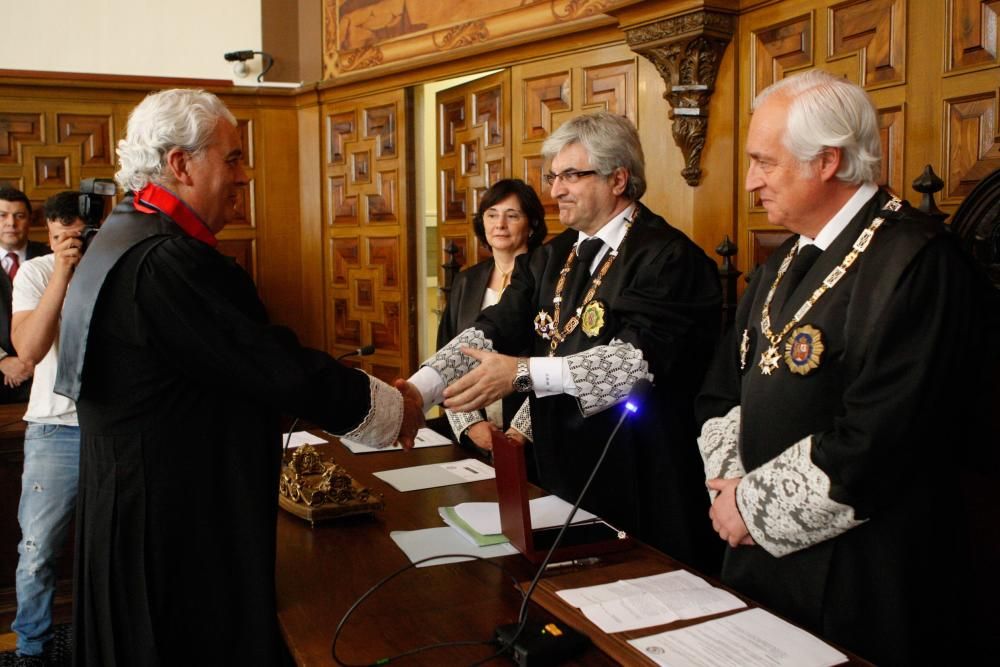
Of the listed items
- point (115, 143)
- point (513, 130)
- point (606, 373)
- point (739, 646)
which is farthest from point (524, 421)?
point (115, 143)

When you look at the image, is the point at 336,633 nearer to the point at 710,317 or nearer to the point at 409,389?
the point at 409,389

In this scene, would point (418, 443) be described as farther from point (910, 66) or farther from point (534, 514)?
point (910, 66)

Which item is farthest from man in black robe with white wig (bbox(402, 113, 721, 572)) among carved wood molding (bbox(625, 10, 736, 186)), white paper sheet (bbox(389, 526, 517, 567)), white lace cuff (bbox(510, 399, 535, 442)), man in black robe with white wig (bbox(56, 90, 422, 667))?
carved wood molding (bbox(625, 10, 736, 186))

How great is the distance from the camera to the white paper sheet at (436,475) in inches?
98.2

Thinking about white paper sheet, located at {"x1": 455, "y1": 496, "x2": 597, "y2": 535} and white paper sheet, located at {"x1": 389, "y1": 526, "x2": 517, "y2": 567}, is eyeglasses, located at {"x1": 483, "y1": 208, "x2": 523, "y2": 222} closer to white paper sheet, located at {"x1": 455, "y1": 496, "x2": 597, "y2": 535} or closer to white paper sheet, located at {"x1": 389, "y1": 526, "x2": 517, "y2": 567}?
white paper sheet, located at {"x1": 455, "y1": 496, "x2": 597, "y2": 535}

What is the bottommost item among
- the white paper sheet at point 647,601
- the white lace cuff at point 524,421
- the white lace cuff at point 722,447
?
the white paper sheet at point 647,601

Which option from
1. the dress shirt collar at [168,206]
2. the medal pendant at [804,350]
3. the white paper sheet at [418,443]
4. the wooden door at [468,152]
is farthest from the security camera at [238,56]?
the medal pendant at [804,350]

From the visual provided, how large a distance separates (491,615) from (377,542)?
0.50 metres

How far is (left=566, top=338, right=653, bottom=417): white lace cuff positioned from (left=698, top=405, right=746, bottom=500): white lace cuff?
294mm

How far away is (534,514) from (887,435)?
32.1 inches

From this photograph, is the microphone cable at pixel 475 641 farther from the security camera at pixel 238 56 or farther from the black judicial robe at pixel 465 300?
the security camera at pixel 238 56

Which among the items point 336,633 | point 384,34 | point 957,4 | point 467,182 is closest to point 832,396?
point 336,633

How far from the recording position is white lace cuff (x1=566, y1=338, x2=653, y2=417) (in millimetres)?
2320

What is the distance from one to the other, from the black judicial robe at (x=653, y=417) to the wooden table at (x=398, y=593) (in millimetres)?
476
